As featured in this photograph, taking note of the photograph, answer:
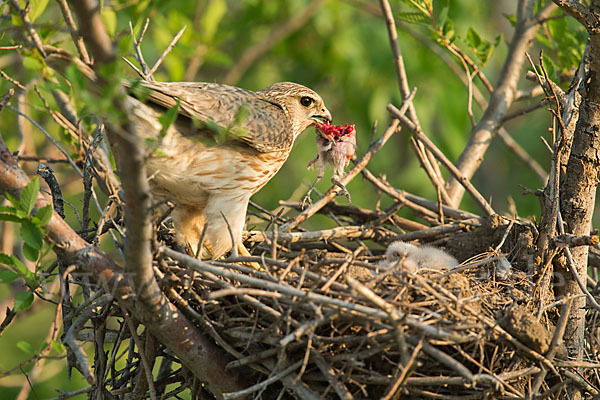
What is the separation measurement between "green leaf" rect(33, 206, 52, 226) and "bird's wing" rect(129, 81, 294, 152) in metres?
0.81

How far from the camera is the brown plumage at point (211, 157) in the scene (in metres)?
3.54

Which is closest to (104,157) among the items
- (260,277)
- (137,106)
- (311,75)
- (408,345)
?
(137,106)

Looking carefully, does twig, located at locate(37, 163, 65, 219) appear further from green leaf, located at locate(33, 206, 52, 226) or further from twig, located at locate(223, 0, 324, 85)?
twig, located at locate(223, 0, 324, 85)

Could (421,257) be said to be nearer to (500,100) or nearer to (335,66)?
(500,100)

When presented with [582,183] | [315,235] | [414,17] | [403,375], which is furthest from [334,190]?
[403,375]

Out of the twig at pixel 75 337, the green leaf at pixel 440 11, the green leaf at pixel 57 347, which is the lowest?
the twig at pixel 75 337

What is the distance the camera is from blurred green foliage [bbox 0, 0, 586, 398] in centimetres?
497

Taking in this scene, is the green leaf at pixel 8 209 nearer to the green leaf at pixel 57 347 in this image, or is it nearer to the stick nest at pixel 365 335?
the green leaf at pixel 57 347

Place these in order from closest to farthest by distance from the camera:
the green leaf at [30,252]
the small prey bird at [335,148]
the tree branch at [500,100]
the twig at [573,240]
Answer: the green leaf at [30,252] → the twig at [573,240] → the small prey bird at [335,148] → the tree branch at [500,100]

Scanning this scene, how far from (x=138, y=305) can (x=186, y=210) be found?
1.36 metres

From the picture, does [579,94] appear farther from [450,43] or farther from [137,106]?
[137,106]

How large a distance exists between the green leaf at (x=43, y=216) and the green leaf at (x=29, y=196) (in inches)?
1.5

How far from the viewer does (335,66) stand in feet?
24.3

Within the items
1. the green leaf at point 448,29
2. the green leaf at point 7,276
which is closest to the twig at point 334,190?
the green leaf at point 448,29
